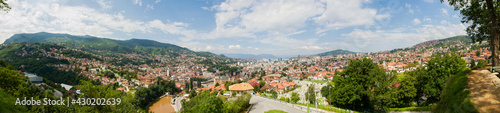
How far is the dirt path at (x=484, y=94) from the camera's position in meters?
4.36

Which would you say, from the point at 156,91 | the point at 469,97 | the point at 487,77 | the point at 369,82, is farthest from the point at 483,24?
the point at 156,91

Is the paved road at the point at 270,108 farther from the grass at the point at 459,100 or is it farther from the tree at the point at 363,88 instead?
the grass at the point at 459,100

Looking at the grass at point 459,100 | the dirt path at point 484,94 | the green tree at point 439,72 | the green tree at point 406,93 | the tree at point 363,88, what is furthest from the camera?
the green tree at point 406,93

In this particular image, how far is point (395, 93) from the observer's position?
17.2m

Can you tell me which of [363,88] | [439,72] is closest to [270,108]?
[363,88]

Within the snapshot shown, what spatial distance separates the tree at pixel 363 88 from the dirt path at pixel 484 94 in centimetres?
1062

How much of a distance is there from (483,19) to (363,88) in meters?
9.58

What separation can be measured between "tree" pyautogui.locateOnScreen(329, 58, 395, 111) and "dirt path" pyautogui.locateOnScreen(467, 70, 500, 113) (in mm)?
10618

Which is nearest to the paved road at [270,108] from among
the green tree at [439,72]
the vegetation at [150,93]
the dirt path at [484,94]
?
the dirt path at [484,94]

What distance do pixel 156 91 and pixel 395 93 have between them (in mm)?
49201

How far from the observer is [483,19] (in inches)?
301

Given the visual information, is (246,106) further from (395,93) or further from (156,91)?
(156,91)

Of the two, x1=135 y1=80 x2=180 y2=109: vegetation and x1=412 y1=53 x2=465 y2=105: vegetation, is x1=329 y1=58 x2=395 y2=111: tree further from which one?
x1=135 y1=80 x2=180 y2=109: vegetation

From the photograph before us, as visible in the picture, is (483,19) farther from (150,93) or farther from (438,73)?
(150,93)
